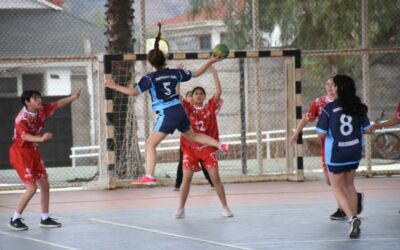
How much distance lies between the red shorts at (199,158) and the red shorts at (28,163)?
195cm

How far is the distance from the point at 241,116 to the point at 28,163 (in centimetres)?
786

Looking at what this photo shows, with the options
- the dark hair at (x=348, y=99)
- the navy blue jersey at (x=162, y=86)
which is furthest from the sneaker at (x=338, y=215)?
the navy blue jersey at (x=162, y=86)

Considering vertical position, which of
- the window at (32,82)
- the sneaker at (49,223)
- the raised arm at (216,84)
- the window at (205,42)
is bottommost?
the sneaker at (49,223)

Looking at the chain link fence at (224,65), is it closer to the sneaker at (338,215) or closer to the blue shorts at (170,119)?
the sneaker at (338,215)

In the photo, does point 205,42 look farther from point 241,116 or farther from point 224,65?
point 241,116

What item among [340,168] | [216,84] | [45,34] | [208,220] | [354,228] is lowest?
[208,220]

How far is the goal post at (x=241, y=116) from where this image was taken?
19.4 m

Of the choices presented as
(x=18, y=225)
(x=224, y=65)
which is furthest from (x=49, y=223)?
(x=224, y=65)

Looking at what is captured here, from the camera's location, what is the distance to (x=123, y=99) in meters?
20.4

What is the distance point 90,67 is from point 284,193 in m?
Result: 7.75

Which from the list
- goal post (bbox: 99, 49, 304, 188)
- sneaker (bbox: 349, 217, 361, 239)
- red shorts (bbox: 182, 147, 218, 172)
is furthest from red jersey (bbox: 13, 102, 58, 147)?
goal post (bbox: 99, 49, 304, 188)

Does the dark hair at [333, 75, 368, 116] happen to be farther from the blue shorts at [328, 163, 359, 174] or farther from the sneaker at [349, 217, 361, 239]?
the sneaker at [349, 217, 361, 239]

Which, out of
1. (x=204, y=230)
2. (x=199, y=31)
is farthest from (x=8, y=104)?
(x=204, y=230)

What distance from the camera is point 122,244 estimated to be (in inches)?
467
